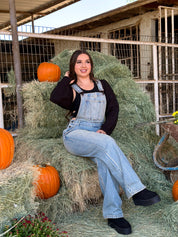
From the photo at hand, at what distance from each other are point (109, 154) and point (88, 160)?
1.21 feet

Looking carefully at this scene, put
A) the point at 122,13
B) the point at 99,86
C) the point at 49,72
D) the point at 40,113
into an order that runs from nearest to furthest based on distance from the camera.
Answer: the point at 99,86
the point at 40,113
the point at 49,72
the point at 122,13

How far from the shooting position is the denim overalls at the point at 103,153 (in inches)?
97.3

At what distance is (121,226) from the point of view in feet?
7.92

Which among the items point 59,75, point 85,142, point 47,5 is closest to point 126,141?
point 85,142

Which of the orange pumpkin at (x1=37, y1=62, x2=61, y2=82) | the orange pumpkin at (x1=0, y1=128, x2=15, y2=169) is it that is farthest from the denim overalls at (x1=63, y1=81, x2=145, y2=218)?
the orange pumpkin at (x1=37, y1=62, x2=61, y2=82)

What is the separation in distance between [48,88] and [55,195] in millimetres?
1270

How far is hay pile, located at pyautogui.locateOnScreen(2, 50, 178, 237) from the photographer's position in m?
2.61

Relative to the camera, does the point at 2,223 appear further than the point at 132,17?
No

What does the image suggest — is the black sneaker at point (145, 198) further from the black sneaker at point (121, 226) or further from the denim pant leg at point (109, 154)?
the black sneaker at point (121, 226)

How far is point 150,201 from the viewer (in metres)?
2.45

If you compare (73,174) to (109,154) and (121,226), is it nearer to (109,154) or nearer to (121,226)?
(109,154)

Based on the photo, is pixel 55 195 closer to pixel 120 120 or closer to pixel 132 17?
pixel 120 120

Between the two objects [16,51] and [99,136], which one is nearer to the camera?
[99,136]

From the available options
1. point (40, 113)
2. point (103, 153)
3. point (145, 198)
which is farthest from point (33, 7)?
point (145, 198)
